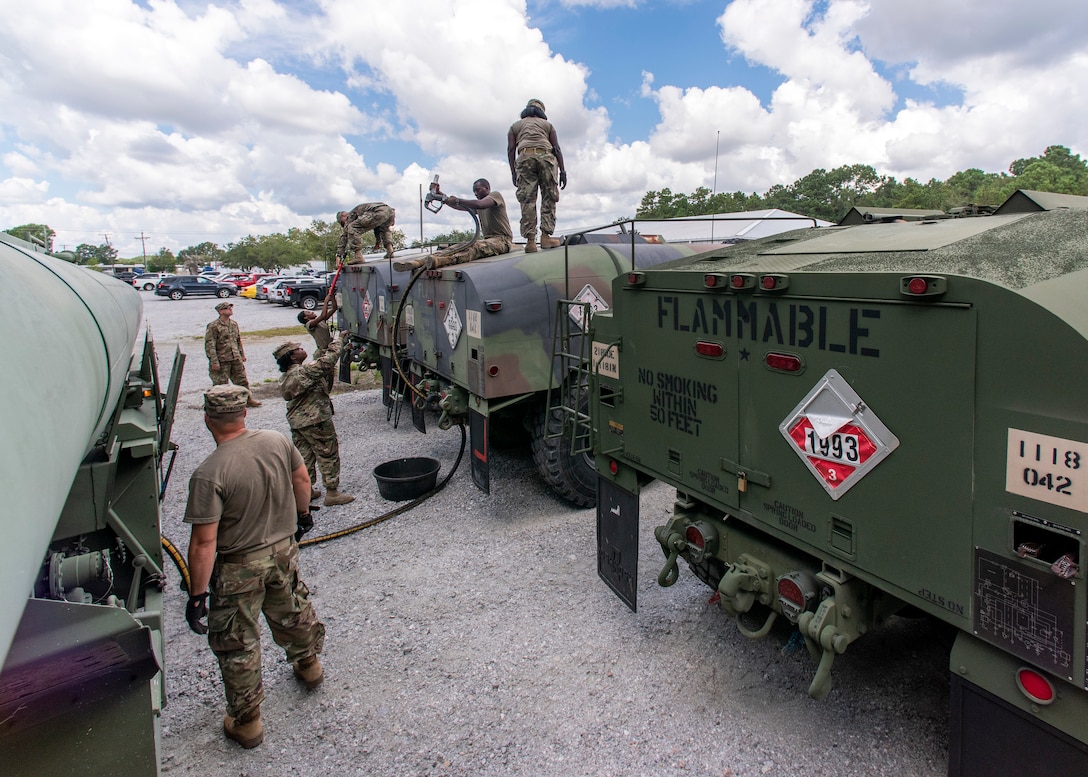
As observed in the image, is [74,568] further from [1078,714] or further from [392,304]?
[392,304]

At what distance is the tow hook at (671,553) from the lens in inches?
153

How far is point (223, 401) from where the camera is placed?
3.39 metres

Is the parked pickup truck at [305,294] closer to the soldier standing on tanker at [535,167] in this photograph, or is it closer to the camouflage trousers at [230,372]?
the camouflage trousers at [230,372]

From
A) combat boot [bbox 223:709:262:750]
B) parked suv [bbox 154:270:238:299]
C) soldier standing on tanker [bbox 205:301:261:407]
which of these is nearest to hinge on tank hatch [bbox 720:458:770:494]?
combat boot [bbox 223:709:262:750]

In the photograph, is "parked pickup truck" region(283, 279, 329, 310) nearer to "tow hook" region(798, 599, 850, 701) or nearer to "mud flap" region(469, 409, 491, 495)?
"mud flap" region(469, 409, 491, 495)

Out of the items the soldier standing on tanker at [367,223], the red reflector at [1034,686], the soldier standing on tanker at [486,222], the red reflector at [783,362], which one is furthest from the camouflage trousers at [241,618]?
the soldier standing on tanker at [367,223]

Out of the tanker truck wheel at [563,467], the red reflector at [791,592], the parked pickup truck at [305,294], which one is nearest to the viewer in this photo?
the red reflector at [791,592]

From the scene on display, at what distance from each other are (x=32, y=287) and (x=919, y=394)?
2.70 m

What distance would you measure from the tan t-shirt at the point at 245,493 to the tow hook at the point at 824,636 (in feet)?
8.38

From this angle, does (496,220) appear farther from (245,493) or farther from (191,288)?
(191,288)

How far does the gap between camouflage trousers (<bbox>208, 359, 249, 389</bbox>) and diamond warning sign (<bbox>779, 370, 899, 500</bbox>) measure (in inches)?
385

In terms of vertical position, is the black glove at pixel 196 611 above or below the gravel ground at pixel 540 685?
above

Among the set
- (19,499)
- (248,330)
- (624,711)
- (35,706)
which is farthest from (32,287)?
(248,330)

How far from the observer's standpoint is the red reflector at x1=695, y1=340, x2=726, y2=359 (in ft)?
11.0
